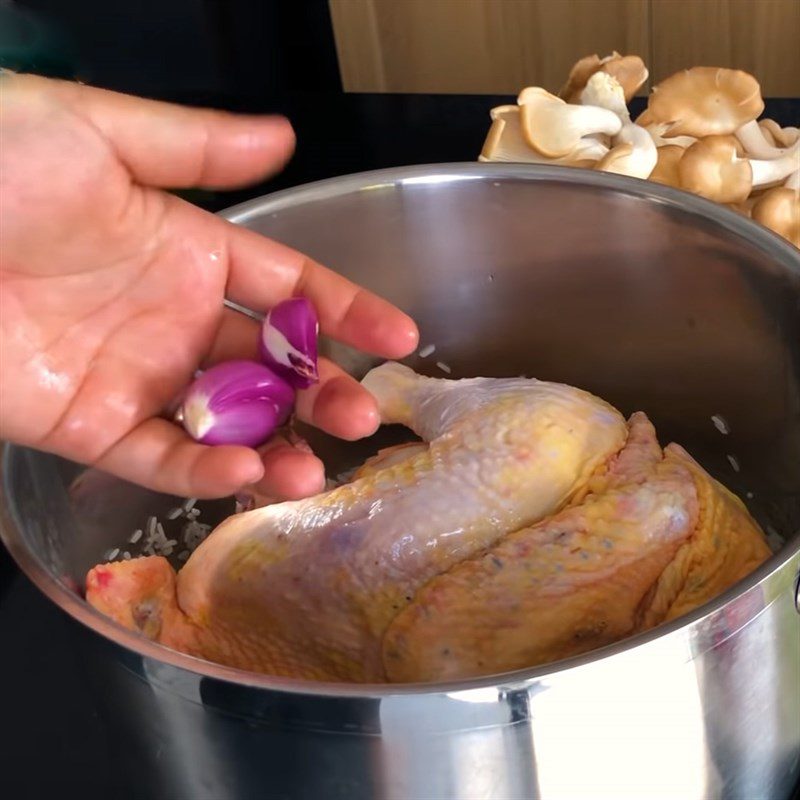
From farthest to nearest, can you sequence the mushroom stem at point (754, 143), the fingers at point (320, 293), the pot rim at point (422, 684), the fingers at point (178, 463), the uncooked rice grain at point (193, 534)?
the mushroom stem at point (754, 143) → the uncooked rice grain at point (193, 534) → the fingers at point (320, 293) → the fingers at point (178, 463) → the pot rim at point (422, 684)

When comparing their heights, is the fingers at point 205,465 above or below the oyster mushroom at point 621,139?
below

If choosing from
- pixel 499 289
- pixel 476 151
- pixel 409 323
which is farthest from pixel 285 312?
pixel 476 151

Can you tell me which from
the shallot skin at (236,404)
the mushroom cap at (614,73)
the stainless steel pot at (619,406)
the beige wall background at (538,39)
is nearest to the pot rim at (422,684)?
the stainless steel pot at (619,406)

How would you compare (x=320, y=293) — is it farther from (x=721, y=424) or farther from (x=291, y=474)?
(x=721, y=424)

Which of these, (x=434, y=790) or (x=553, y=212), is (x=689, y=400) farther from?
(x=434, y=790)

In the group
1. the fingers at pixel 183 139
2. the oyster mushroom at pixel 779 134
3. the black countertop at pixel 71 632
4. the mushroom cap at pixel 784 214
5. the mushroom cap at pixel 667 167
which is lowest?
the black countertop at pixel 71 632

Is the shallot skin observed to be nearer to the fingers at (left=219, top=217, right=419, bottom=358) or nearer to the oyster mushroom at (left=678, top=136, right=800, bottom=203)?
the fingers at (left=219, top=217, right=419, bottom=358)

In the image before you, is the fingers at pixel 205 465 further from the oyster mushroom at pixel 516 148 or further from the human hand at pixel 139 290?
the oyster mushroom at pixel 516 148
